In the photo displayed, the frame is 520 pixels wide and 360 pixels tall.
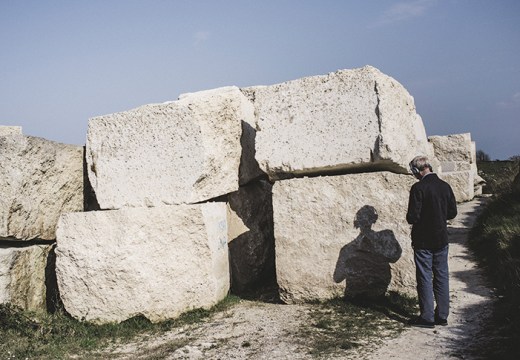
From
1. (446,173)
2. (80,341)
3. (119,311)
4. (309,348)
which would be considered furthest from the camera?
(446,173)

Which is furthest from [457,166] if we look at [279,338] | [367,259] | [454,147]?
[279,338]

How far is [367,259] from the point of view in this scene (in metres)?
4.45

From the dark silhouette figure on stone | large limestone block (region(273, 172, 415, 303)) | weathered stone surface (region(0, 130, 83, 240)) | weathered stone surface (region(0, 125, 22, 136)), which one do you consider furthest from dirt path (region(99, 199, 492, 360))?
weathered stone surface (region(0, 125, 22, 136))

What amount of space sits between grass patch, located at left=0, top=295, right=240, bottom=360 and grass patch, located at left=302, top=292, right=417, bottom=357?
1.03 metres

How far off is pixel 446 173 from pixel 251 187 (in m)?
7.95

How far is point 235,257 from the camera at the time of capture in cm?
518

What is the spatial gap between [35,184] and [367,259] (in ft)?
10.3

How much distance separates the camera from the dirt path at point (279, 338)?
3.31 m

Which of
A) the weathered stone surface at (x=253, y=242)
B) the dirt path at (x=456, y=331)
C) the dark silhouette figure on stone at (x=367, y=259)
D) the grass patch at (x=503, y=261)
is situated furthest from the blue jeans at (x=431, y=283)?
the weathered stone surface at (x=253, y=242)

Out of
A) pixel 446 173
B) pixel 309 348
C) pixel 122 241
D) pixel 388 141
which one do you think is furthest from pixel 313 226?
pixel 446 173

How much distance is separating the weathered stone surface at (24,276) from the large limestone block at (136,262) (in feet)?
1.36

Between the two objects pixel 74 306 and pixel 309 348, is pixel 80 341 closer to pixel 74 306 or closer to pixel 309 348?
pixel 74 306

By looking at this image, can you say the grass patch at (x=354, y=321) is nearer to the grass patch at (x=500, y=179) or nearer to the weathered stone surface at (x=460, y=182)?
the grass patch at (x=500, y=179)

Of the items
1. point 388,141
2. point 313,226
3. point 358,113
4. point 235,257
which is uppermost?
point 358,113
